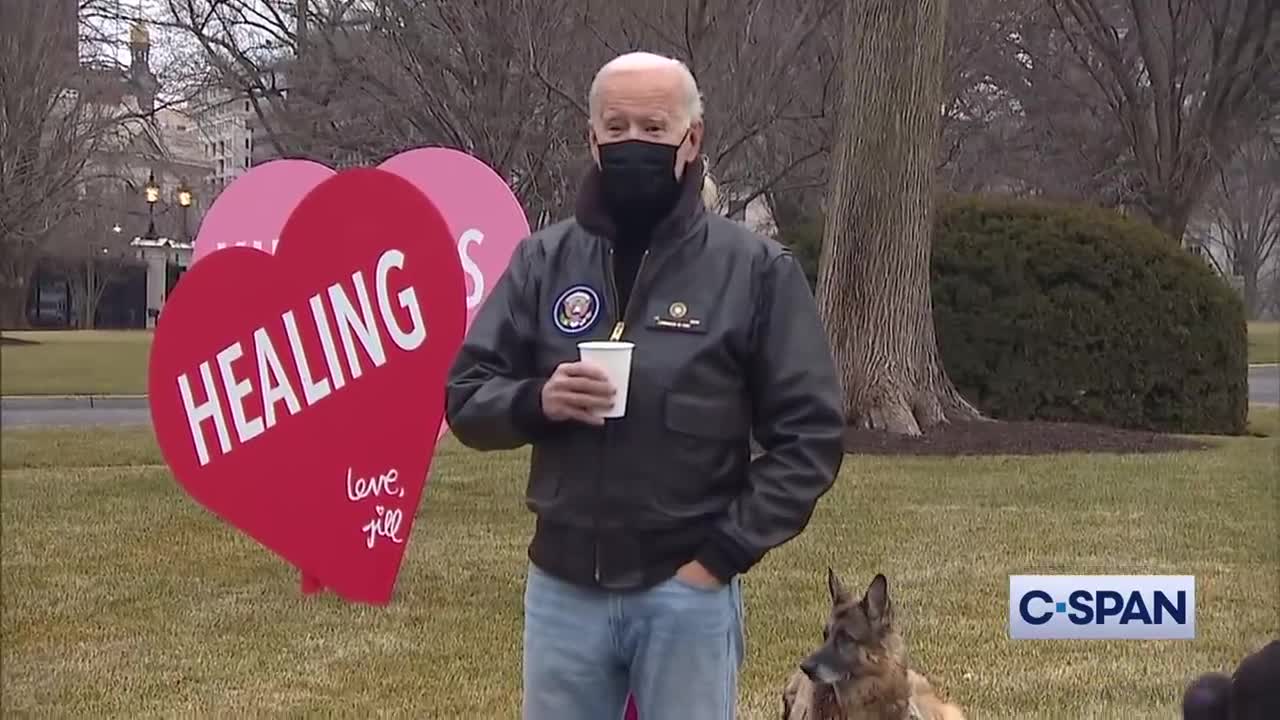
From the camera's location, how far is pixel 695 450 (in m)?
2.74

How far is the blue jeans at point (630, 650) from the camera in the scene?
111 inches

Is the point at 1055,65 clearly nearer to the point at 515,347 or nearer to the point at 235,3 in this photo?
the point at 235,3

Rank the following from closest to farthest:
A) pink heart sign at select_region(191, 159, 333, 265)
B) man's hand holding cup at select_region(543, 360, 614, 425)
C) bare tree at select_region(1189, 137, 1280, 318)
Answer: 1. man's hand holding cup at select_region(543, 360, 614, 425)
2. pink heart sign at select_region(191, 159, 333, 265)
3. bare tree at select_region(1189, 137, 1280, 318)

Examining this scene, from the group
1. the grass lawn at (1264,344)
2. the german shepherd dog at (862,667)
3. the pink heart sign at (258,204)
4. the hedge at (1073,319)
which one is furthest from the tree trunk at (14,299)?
the grass lawn at (1264,344)

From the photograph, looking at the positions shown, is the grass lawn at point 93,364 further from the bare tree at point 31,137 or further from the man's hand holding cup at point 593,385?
the man's hand holding cup at point 593,385

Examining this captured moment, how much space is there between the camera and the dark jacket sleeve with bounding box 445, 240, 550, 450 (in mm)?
2791

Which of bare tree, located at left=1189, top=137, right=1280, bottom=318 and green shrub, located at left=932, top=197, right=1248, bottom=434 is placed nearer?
green shrub, located at left=932, top=197, right=1248, bottom=434

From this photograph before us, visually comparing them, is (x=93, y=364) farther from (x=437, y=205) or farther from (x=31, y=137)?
(x=437, y=205)

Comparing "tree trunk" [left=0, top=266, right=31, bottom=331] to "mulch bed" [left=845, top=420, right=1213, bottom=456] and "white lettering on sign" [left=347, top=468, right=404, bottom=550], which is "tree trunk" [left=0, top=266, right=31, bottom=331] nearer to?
"white lettering on sign" [left=347, top=468, right=404, bottom=550]

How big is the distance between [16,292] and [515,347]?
28.1 ft

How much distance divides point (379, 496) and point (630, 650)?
12.9 ft

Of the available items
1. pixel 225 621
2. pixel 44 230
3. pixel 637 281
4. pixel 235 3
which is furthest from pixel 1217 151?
pixel 637 281

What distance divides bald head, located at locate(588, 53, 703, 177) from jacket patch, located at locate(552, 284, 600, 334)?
0.95ft

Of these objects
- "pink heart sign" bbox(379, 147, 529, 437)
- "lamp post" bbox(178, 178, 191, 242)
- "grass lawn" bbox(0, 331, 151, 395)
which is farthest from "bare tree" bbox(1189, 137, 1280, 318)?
"pink heart sign" bbox(379, 147, 529, 437)
